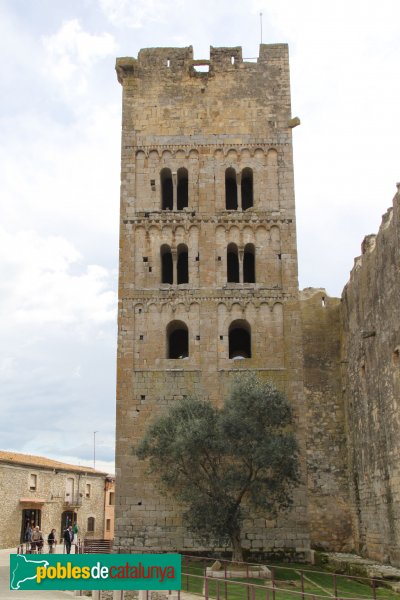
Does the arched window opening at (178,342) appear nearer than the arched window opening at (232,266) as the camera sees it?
Yes

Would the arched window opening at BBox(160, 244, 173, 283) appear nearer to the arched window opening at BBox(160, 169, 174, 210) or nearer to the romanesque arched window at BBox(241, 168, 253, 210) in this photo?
the arched window opening at BBox(160, 169, 174, 210)

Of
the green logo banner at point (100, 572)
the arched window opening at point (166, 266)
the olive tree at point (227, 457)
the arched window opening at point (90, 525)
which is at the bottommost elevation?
the arched window opening at point (90, 525)

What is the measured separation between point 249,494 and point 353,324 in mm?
7551

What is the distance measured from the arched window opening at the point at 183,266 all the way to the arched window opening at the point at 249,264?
83.4 inches

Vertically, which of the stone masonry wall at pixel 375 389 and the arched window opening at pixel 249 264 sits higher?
the arched window opening at pixel 249 264

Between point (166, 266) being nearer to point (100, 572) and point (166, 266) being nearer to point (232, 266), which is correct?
point (232, 266)

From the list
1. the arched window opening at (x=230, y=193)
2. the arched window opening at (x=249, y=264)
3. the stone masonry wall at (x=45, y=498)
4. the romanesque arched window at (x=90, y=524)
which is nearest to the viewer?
the arched window opening at (x=249, y=264)

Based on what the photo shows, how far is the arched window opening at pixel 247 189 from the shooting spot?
85.3 ft

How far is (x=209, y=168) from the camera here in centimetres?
2553

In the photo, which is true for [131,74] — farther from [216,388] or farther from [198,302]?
[216,388]

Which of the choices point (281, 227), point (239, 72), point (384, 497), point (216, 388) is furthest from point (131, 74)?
point (384, 497)

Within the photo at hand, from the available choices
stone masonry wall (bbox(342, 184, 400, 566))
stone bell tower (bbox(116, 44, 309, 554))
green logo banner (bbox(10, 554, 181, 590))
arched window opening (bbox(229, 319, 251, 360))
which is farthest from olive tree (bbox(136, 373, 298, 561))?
green logo banner (bbox(10, 554, 181, 590))

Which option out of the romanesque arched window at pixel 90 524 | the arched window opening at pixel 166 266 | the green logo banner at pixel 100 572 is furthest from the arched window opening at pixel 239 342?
the romanesque arched window at pixel 90 524

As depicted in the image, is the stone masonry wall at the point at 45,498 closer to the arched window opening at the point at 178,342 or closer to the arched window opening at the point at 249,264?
the arched window opening at the point at 178,342
